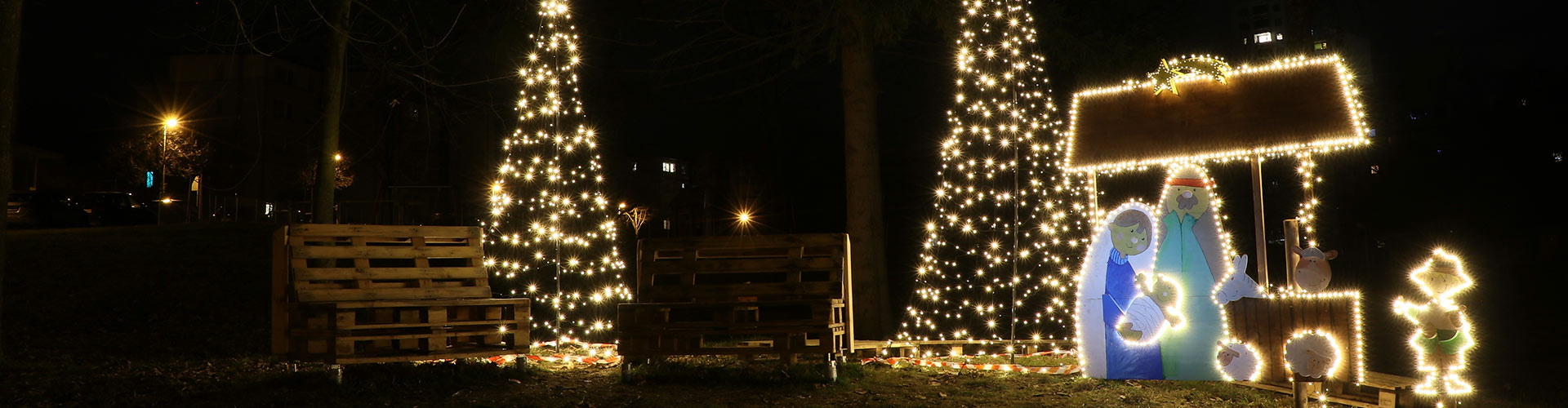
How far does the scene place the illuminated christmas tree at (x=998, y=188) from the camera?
10086mm

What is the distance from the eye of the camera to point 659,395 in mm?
6703

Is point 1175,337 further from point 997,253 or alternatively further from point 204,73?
point 204,73

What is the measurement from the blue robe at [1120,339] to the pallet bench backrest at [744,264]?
6.60 ft

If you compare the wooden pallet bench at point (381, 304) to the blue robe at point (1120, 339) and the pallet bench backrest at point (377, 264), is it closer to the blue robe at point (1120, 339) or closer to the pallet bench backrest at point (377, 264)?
the pallet bench backrest at point (377, 264)

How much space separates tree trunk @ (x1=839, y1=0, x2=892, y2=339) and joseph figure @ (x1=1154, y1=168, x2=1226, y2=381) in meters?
5.03

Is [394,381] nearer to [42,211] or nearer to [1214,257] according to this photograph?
[1214,257]

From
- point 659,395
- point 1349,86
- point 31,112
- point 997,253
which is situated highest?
point 31,112

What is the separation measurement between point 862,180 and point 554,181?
3.89 m

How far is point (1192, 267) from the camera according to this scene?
7.11m

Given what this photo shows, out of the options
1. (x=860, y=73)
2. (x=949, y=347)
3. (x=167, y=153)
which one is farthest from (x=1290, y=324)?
(x=167, y=153)

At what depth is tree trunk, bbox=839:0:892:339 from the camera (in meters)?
11.9

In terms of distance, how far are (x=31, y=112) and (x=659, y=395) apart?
65.9m

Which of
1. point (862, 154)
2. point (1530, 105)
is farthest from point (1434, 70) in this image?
point (862, 154)

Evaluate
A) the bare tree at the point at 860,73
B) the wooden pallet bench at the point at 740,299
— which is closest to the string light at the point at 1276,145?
the wooden pallet bench at the point at 740,299
